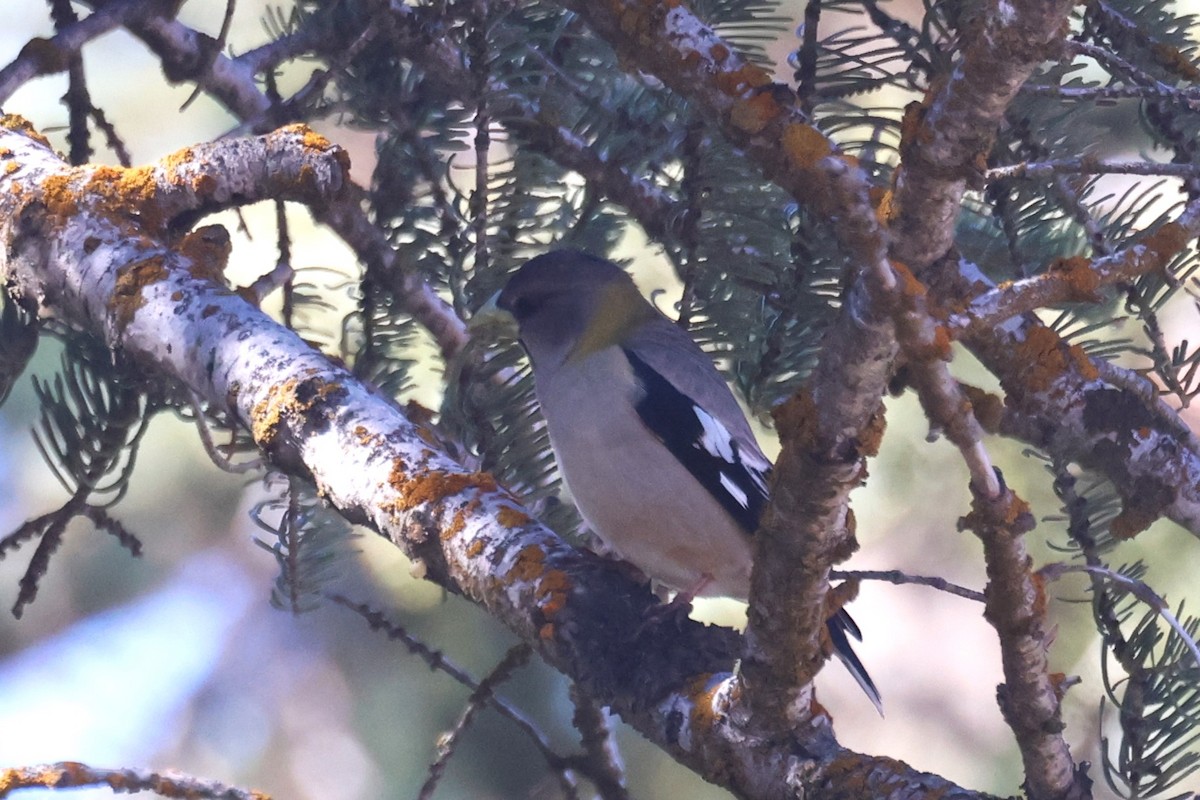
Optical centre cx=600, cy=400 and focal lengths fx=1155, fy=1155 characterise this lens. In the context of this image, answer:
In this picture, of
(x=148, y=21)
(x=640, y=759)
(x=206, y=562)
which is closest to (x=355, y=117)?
(x=148, y=21)

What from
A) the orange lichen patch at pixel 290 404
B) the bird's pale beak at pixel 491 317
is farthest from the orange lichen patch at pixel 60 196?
the bird's pale beak at pixel 491 317

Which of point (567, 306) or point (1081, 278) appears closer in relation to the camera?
point (1081, 278)

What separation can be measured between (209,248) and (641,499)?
837 millimetres

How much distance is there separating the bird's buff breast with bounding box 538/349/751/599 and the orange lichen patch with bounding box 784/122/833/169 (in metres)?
1.06

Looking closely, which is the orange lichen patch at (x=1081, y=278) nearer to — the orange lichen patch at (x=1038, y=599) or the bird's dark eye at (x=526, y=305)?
the orange lichen patch at (x=1038, y=599)

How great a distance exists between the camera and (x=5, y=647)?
4.33 m

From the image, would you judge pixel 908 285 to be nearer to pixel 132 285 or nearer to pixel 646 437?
pixel 646 437

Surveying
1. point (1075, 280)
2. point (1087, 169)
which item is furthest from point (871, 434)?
point (1087, 169)

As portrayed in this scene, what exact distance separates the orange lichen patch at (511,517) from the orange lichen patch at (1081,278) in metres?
0.83

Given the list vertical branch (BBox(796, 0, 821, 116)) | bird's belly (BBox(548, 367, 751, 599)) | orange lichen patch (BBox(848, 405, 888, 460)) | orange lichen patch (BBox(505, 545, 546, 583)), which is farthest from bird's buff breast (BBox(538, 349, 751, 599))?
orange lichen patch (BBox(848, 405, 888, 460))

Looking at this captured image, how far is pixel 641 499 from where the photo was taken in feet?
6.42

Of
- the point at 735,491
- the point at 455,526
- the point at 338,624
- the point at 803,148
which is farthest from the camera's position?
the point at 338,624

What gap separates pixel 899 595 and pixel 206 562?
2.78m

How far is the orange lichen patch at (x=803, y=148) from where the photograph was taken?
941 mm
